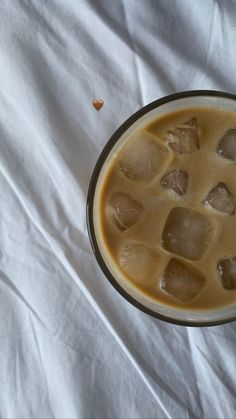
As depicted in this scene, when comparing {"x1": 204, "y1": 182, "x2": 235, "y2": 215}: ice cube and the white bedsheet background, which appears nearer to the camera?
{"x1": 204, "y1": 182, "x2": 235, "y2": 215}: ice cube

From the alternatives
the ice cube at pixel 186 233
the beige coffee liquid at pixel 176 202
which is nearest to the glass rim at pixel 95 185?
the beige coffee liquid at pixel 176 202

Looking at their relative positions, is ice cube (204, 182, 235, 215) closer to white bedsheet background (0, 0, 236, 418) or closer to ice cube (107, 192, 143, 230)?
ice cube (107, 192, 143, 230)

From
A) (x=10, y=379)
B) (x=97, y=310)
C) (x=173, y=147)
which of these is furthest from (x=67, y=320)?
(x=173, y=147)

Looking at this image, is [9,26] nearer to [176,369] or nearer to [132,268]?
[132,268]

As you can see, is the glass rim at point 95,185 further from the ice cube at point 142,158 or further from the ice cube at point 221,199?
the ice cube at point 221,199

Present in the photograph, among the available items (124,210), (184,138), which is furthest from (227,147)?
(124,210)

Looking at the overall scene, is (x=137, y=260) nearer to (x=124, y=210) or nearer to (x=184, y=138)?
(x=124, y=210)

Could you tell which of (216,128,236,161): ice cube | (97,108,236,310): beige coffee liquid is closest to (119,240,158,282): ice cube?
(97,108,236,310): beige coffee liquid
